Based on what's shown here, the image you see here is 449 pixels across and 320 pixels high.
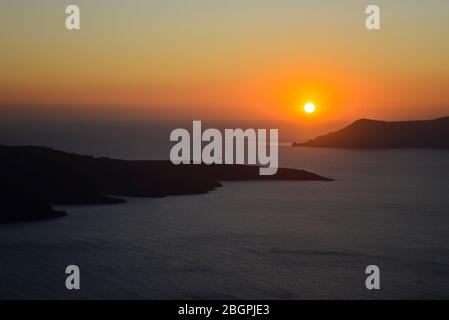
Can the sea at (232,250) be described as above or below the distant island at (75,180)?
below

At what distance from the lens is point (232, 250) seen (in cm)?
3050

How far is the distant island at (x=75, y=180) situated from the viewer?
4200cm

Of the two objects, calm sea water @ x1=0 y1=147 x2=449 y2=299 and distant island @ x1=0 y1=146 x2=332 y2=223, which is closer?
calm sea water @ x1=0 y1=147 x2=449 y2=299

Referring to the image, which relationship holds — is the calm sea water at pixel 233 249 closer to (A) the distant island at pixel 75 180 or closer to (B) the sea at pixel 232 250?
(B) the sea at pixel 232 250

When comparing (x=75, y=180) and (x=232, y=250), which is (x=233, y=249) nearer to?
(x=232, y=250)

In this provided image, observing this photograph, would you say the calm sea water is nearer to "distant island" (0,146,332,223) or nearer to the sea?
the sea

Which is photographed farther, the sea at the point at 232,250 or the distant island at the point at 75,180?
the distant island at the point at 75,180

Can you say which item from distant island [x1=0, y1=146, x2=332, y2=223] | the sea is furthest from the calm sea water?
distant island [x1=0, y1=146, x2=332, y2=223]

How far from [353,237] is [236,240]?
6514 mm

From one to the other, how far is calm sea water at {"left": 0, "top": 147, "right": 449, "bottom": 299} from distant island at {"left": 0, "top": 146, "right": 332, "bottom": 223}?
10.0 feet

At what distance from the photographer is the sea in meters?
23.3

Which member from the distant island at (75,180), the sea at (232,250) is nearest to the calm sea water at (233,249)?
the sea at (232,250)

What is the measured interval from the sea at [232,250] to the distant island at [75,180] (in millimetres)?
2611

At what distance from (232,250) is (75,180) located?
1045 inches
